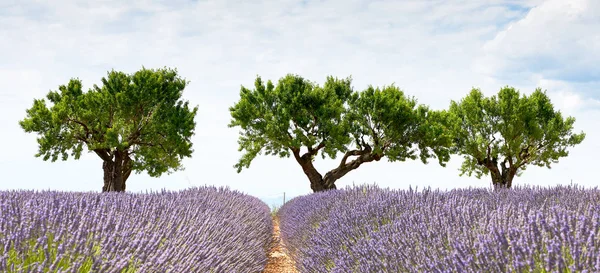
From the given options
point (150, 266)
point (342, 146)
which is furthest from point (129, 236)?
point (342, 146)

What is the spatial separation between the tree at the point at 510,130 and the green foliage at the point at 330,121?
3.64 meters

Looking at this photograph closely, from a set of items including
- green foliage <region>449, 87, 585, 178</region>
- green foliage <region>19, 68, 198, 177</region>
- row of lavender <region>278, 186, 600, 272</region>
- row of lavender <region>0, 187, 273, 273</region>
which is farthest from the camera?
green foliage <region>449, 87, 585, 178</region>

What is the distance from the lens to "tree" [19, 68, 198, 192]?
20000 millimetres

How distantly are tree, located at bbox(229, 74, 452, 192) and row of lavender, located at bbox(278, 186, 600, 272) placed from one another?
14674mm

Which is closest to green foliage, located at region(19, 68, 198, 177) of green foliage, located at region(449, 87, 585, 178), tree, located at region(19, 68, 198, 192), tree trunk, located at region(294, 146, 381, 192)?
tree, located at region(19, 68, 198, 192)

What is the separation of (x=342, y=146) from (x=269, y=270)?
45.7ft

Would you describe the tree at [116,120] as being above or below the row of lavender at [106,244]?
above

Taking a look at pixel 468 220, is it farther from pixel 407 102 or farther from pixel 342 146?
pixel 407 102

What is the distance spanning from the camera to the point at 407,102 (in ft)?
Result: 71.2

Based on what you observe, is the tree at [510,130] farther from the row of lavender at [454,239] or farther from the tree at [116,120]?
the row of lavender at [454,239]

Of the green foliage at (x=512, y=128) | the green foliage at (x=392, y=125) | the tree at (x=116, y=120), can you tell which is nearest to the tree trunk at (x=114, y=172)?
the tree at (x=116, y=120)

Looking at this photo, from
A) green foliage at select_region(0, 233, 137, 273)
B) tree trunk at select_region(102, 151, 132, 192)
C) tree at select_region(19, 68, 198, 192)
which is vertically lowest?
green foliage at select_region(0, 233, 137, 273)

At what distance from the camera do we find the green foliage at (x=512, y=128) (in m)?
24.0

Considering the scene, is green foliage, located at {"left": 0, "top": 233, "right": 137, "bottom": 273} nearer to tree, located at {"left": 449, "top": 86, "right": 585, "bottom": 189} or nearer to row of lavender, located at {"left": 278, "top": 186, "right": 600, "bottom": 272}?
row of lavender, located at {"left": 278, "top": 186, "right": 600, "bottom": 272}
